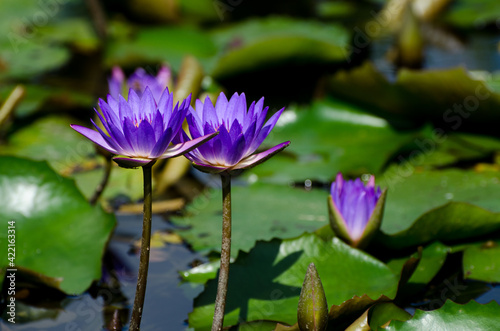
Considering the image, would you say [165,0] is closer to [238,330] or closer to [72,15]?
[72,15]

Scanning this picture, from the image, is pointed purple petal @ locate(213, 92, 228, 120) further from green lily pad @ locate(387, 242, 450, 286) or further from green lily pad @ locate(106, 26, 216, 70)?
green lily pad @ locate(106, 26, 216, 70)

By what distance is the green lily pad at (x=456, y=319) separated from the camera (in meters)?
1.27

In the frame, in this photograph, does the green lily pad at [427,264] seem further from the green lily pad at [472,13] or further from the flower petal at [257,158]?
the green lily pad at [472,13]

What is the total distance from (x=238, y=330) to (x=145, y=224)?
425mm

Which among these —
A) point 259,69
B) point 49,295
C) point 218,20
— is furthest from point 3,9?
point 49,295

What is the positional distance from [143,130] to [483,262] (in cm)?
114

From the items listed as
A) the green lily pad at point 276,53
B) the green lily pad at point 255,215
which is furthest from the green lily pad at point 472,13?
the green lily pad at point 255,215

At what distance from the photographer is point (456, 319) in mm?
1281

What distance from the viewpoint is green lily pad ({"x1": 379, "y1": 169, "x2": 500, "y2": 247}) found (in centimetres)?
164

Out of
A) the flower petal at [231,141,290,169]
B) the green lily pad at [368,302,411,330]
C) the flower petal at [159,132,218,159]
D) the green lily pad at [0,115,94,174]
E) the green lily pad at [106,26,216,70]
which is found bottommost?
the green lily pad at [368,302,411,330]

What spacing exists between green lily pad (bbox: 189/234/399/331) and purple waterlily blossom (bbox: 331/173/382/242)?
6 cm

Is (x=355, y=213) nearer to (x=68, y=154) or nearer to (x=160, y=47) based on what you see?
(x=68, y=154)

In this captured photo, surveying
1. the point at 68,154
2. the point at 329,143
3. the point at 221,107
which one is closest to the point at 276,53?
the point at 329,143

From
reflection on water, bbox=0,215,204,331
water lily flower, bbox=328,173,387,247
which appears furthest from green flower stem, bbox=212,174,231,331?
water lily flower, bbox=328,173,387,247
